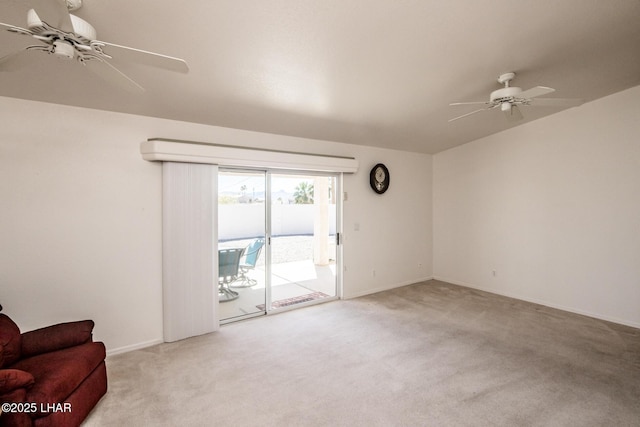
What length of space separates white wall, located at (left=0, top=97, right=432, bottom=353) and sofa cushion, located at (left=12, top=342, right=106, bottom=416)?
81cm

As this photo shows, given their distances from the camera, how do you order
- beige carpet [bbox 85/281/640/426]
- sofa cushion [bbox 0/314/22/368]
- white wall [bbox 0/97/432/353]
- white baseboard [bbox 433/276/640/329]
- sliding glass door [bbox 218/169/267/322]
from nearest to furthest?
sofa cushion [bbox 0/314/22/368], beige carpet [bbox 85/281/640/426], white wall [bbox 0/97/432/353], white baseboard [bbox 433/276/640/329], sliding glass door [bbox 218/169/267/322]

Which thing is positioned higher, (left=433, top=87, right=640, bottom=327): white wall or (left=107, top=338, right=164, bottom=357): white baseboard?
(left=433, top=87, right=640, bottom=327): white wall

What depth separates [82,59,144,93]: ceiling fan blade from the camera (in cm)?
174

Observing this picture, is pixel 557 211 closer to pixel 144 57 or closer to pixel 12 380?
pixel 144 57

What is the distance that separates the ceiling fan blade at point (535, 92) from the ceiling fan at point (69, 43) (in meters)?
2.72

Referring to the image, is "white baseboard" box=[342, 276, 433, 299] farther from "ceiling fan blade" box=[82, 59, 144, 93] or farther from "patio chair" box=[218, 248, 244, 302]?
"ceiling fan blade" box=[82, 59, 144, 93]

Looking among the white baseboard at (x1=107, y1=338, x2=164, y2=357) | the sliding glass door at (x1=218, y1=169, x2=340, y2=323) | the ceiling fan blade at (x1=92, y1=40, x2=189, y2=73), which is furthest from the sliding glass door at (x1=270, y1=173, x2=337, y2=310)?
the ceiling fan blade at (x1=92, y1=40, x2=189, y2=73)

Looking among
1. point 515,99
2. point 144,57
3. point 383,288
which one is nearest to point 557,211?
point 515,99

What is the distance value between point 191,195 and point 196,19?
1.92 meters

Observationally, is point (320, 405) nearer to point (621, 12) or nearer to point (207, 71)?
point (207, 71)

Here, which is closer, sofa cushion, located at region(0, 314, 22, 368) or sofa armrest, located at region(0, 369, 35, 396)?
sofa armrest, located at region(0, 369, 35, 396)

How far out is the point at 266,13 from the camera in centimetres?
195

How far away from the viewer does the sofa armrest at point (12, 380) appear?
1.61m

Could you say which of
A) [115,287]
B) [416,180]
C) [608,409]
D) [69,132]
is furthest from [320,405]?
[416,180]
